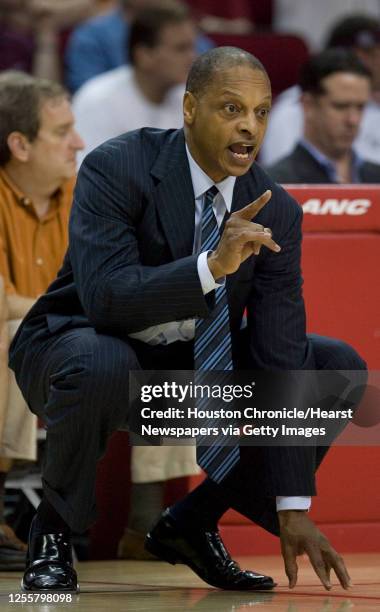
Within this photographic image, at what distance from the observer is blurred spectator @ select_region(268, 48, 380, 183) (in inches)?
197

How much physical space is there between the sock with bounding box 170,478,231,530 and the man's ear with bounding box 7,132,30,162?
3.78ft

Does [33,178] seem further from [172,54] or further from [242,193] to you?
[172,54]

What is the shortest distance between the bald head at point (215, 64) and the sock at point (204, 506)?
0.80 m

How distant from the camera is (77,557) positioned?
332cm

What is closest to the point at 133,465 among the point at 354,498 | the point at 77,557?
the point at 77,557

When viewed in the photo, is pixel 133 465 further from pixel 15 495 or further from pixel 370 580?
pixel 370 580

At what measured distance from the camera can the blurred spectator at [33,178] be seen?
3.37m

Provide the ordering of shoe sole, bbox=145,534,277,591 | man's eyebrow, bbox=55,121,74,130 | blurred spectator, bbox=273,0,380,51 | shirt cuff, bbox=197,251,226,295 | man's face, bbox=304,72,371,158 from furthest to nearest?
blurred spectator, bbox=273,0,380,51 < man's face, bbox=304,72,371,158 < man's eyebrow, bbox=55,121,74,130 < shoe sole, bbox=145,534,277,591 < shirt cuff, bbox=197,251,226,295

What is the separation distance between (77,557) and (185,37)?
300 centimetres

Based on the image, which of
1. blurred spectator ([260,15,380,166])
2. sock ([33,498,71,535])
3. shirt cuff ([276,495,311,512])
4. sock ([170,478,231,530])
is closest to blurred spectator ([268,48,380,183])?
blurred spectator ([260,15,380,166])

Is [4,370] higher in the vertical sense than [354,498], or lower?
higher

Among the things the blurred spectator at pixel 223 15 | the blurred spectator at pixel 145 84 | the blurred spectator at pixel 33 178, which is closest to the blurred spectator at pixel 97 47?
the blurred spectator at pixel 145 84

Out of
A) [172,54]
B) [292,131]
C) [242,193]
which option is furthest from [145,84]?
[242,193]

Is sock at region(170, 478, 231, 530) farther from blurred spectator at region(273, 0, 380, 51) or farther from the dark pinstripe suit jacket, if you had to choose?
blurred spectator at region(273, 0, 380, 51)
